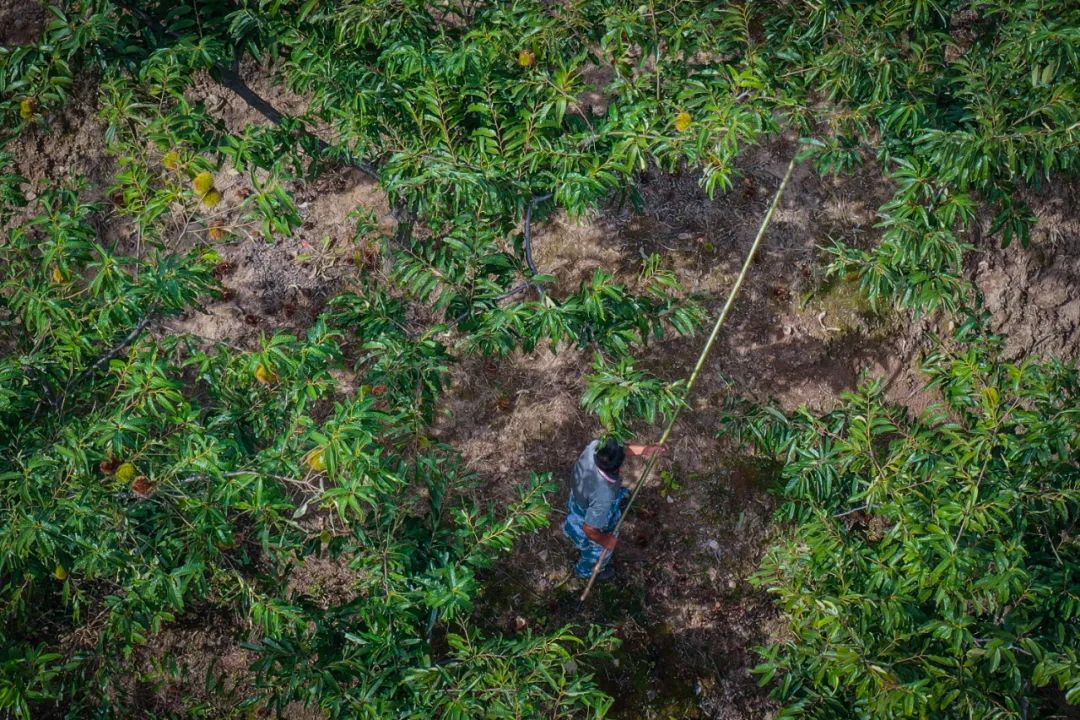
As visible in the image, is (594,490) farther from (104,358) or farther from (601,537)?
(104,358)

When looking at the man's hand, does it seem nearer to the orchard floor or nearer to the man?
the man

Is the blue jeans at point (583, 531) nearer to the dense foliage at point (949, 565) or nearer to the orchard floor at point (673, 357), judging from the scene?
the orchard floor at point (673, 357)

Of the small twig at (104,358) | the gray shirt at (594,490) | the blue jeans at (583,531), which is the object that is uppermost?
the small twig at (104,358)

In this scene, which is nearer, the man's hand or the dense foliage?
the dense foliage

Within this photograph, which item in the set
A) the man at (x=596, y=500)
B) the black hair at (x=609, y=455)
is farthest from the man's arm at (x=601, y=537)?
the black hair at (x=609, y=455)

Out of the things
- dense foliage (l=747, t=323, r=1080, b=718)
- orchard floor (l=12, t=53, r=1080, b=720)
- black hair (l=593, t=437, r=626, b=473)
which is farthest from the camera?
orchard floor (l=12, t=53, r=1080, b=720)

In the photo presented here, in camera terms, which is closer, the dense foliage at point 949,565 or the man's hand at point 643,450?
the dense foliage at point 949,565

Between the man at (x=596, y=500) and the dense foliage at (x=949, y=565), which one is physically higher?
the dense foliage at (x=949, y=565)

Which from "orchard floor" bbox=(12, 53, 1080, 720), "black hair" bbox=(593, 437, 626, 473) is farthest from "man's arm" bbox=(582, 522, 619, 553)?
"orchard floor" bbox=(12, 53, 1080, 720)
